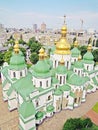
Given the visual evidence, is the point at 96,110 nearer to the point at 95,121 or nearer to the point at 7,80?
the point at 95,121

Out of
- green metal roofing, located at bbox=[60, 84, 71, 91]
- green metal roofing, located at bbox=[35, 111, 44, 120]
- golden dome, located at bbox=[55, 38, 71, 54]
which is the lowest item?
green metal roofing, located at bbox=[35, 111, 44, 120]

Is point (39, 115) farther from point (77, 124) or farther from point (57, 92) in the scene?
point (77, 124)

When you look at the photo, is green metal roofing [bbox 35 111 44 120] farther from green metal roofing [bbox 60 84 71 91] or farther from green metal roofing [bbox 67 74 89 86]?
green metal roofing [bbox 67 74 89 86]

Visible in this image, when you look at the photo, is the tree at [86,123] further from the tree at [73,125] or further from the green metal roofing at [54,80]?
the green metal roofing at [54,80]

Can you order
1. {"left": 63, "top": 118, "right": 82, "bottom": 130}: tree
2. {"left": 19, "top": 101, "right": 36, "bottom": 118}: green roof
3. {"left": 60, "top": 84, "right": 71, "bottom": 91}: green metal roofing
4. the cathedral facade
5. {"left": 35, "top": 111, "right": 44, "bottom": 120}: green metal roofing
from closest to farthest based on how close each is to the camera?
{"left": 19, "top": 101, "right": 36, "bottom": 118}: green roof → {"left": 63, "top": 118, "right": 82, "bottom": 130}: tree → the cathedral facade → {"left": 35, "top": 111, "right": 44, "bottom": 120}: green metal roofing → {"left": 60, "top": 84, "right": 71, "bottom": 91}: green metal roofing

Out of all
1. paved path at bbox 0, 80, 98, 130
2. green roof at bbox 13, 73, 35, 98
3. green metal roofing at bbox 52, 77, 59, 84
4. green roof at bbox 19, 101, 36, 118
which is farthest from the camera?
green metal roofing at bbox 52, 77, 59, 84

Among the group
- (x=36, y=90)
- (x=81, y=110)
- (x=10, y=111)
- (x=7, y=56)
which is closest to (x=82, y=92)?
(x=81, y=110)

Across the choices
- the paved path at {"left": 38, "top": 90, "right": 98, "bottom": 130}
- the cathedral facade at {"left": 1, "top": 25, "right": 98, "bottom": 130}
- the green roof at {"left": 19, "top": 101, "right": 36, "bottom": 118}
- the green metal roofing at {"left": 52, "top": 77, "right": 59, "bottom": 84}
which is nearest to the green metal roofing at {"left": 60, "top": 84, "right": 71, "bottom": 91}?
the cathedral facade at {"left": 1, "top": 25, "right": 98, "bottom": 130}

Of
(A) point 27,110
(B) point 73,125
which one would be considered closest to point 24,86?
(A) point 27,110

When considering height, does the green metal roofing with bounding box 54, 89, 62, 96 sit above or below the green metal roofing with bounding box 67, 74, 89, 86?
below

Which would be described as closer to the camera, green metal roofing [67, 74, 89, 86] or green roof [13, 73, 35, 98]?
green roof [13, 73, 35, 98]
